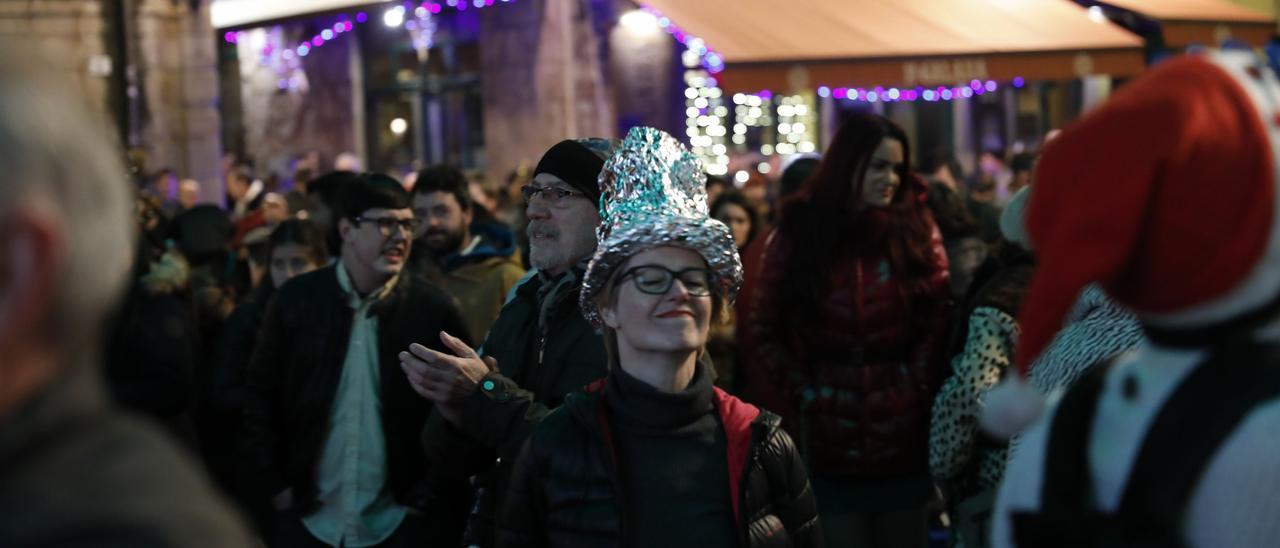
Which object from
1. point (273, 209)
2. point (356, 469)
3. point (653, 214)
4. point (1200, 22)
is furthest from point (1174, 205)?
point (1200, 22)

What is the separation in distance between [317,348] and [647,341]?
2155mm

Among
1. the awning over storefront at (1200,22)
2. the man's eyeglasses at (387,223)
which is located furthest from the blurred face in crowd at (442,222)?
the awning over storefront at (1200,22)

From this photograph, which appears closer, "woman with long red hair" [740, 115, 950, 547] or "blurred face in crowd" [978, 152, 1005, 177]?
"woman with long red hair" [740, 115, 950, 547]

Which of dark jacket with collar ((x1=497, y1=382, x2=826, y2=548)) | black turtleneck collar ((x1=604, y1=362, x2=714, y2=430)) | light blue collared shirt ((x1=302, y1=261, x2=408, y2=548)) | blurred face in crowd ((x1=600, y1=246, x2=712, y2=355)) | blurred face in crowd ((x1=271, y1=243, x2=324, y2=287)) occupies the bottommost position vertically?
light blue collared shirt ((x1=302, y1=261, x2=408, y2=548))

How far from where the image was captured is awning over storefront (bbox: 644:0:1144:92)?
38.3 ft

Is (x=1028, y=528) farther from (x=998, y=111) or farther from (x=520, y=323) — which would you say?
(x=998, y=111)

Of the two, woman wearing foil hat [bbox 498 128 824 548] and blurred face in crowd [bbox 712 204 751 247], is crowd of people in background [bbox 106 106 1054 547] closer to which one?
woman wearing foil hat [bbox 498 128 824 548]

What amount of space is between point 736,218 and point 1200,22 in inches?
285

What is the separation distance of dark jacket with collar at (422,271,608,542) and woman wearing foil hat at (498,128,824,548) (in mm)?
433

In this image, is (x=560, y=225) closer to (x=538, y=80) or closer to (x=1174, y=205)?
(x=1174, y=205)

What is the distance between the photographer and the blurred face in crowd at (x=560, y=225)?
15.6 ft

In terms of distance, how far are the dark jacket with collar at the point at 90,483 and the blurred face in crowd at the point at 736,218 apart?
7090 mm

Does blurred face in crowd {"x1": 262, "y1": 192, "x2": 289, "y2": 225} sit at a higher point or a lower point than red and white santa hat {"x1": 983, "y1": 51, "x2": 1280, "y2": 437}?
lower

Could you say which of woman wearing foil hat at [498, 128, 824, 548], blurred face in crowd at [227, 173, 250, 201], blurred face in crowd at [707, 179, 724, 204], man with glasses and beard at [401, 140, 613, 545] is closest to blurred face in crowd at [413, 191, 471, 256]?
blurred face in crowd at [707, 179, 724, 204]
